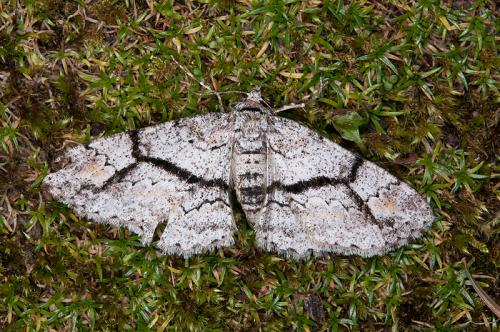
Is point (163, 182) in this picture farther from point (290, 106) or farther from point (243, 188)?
point (290, 106)

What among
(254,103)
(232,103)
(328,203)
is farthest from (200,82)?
(328,203)

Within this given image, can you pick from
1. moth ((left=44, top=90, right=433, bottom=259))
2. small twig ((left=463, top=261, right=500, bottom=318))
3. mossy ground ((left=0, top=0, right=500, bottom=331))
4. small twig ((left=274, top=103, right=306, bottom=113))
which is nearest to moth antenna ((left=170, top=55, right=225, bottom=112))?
mossy ground ((left=0, top=0, right=500, bottom=331))

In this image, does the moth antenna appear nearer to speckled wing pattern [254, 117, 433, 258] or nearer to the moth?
the moth

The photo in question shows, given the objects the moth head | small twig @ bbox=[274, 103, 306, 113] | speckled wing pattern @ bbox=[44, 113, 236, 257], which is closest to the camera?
speckled wing pattern @ bbox=[44, 113, 236, 257]

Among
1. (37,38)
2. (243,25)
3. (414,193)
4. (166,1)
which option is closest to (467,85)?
(414,193)

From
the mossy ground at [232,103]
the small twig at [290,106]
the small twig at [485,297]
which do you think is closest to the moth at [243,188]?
the small twig at [290,106]

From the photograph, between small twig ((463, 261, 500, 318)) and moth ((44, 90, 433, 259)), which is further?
small twig ((463, 261, 500, 318))
